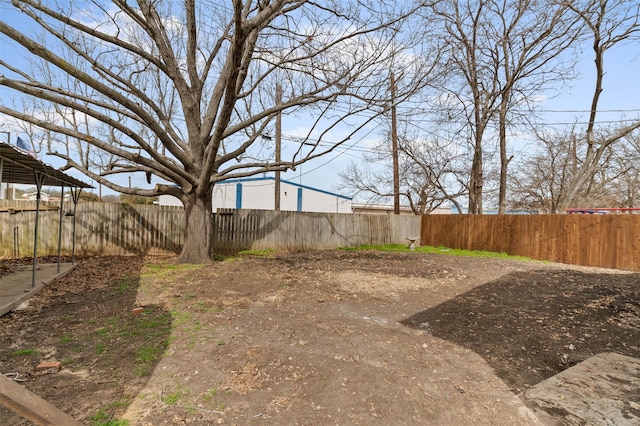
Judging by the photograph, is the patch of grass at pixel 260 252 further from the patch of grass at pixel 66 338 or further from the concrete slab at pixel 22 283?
the patch of grass at pixel 66 338

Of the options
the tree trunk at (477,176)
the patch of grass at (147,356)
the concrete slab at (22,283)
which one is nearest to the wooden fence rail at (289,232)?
the concrete slab at (22,283)

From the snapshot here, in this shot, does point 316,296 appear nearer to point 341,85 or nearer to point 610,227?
point 341,85

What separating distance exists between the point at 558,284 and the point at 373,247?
8.67 metres

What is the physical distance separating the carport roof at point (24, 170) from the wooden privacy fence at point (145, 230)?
259 cm

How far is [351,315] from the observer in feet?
15.2

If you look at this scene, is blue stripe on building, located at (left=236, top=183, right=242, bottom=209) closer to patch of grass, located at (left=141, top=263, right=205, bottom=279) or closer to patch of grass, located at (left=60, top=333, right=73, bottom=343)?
patch of grass, located at (left=141, top=263, right=205, bottom=279)

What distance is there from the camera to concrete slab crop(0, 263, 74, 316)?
4645 mm

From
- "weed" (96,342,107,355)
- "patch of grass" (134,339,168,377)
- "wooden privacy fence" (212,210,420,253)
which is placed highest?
"wooden privacy fence" (212,210,420,253)

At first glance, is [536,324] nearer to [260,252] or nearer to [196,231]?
[196,231]

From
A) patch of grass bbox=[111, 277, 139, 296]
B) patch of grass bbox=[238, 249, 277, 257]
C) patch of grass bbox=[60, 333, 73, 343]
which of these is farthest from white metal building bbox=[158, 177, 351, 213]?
patch of grass bbox=[60, 333, 73, 343]

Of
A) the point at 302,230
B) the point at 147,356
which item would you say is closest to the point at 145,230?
the point at 302,230

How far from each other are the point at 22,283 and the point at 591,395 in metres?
8.08

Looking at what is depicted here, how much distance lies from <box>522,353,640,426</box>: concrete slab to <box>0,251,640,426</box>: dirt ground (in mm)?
148

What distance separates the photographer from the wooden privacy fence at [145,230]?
941 centimetres
